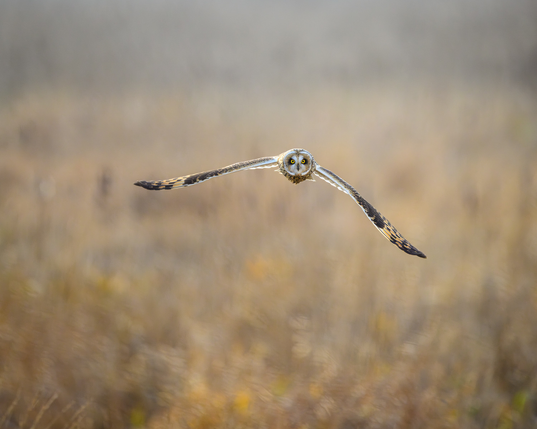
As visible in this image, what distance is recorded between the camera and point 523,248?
625 cm

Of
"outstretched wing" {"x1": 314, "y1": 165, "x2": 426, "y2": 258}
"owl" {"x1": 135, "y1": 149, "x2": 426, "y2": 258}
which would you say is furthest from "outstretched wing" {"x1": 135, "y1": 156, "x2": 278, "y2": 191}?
"outstretched wing" {"x1": 314, "y1": 165, "x2": 426, "y2": 258}

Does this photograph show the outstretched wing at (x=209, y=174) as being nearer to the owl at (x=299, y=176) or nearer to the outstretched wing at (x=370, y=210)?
the owl at (x=299, y=176)

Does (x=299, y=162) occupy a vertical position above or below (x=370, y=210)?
above

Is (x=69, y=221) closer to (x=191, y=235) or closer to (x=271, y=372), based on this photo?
(x=191, y=235)

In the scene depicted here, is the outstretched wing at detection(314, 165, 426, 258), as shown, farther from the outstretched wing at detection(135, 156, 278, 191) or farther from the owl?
the outstretched wing at detection(135, 156, 278, 191)

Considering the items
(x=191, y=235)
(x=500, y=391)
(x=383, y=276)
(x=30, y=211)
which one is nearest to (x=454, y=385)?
(x=500, y=391)

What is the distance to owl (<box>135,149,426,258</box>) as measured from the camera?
3.48 ft

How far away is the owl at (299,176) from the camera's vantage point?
41.8 inches

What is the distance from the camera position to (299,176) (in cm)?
109

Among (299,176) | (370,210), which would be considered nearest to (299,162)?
(299,176)

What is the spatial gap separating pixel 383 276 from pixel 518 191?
2672 mm

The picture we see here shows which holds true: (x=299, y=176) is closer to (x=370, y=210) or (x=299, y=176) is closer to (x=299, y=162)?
(x=299, y=162)

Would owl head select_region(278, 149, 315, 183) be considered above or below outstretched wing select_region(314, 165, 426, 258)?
above

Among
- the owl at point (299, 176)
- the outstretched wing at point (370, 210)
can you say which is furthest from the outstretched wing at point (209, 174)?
the outstretched wing at point (370, 210)
